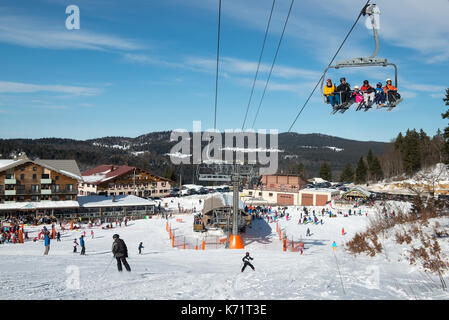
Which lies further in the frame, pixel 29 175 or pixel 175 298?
pixel 29 175

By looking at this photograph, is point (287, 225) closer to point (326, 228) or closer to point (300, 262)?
point (326, 228)

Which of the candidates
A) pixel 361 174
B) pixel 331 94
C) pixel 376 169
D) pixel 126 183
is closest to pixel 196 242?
pixel 331 94

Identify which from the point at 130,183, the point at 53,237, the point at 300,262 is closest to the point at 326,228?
the point at 300,262

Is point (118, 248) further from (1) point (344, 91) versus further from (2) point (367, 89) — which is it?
(2) point (367, 89)

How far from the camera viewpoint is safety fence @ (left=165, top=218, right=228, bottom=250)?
2770cm

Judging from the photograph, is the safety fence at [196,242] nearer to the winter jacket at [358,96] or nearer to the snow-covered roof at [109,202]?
the snow-covered roof at [109,202]

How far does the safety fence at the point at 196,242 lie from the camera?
90.9 feet

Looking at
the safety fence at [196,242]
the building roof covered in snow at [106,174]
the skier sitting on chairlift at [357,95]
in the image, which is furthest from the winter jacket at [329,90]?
the building roof covered in snow at [106,174]

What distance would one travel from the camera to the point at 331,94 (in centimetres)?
1073

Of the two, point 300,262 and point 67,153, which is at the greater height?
point 67,153

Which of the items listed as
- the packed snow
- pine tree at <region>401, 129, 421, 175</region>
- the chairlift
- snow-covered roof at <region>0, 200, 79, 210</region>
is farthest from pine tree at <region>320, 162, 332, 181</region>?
the chairlift

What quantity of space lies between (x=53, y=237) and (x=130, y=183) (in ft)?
148

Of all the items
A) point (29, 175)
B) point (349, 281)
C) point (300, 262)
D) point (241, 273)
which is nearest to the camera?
point (349, 281)

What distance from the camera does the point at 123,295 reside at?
9.09 metres
